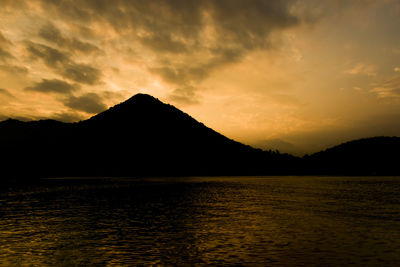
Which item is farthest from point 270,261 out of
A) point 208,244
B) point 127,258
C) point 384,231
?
point 384,231

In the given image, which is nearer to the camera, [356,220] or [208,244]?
[208,244]

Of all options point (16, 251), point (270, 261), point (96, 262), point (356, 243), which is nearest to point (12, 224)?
point (16, 251)

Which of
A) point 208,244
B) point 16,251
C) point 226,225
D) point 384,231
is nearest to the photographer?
point 16,251

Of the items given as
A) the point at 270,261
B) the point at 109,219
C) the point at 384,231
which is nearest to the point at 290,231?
the point at 384,231

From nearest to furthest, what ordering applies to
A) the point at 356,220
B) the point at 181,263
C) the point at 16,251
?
the point at 181,263, the point at 16,251, the point at 356,220

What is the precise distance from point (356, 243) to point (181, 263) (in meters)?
18.1

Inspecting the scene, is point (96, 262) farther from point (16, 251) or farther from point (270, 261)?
point (270, 261)

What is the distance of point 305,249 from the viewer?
30.1m

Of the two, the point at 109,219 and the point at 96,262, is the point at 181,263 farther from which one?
the point at 109,219

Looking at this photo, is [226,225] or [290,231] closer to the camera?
[290,231]

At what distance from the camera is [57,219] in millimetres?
49906

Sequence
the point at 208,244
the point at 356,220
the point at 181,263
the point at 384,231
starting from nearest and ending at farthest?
the point at 181,263 < the point at 208,244 < the point at 384,231 < the point at 356,220

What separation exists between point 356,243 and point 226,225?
16258 millimetres

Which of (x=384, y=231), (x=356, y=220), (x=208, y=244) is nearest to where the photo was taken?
(x=208, y=244)
